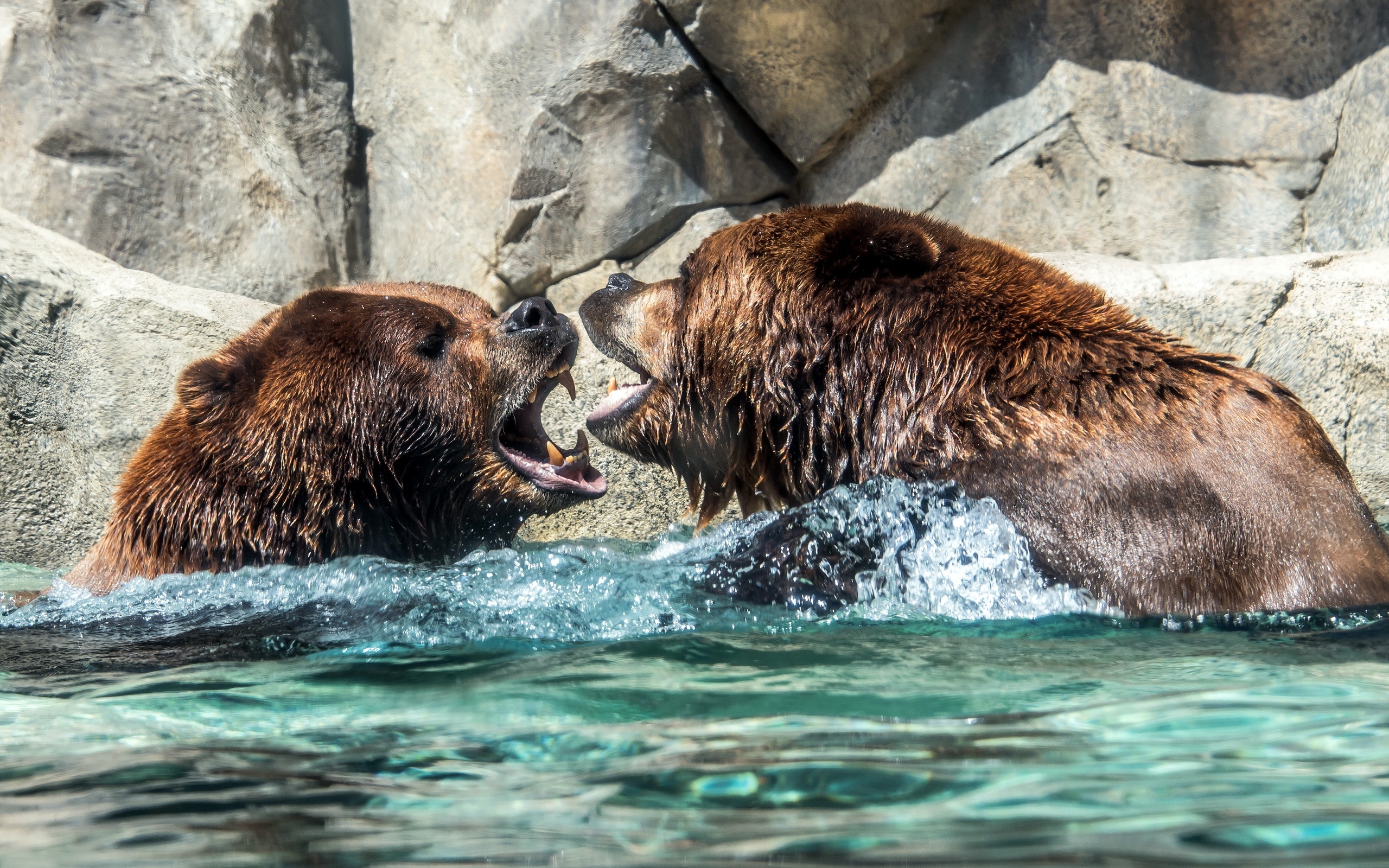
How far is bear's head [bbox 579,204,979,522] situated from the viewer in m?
3.84

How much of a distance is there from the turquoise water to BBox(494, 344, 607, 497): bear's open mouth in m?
0.47

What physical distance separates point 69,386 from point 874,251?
14.7 ft

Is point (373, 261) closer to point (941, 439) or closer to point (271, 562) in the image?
point (271, 562)

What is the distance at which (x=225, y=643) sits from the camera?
3.36m

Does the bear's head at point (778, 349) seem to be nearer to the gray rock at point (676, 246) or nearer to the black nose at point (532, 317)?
the black nose at point (532, 317)

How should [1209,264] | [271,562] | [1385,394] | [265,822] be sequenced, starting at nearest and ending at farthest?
1. [265,822]
2. [271,562]
3. [1385,394]
4. [1209,264]

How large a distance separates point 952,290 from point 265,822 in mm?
2665

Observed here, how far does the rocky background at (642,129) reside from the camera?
877cm

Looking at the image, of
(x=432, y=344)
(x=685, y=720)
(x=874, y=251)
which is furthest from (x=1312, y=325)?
(x=685, y=720)

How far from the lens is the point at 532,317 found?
176 inches

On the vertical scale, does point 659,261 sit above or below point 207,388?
above

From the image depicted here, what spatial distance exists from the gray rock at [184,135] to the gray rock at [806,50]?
10.3 feet

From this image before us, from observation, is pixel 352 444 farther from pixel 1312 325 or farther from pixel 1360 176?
pixel 1360 176

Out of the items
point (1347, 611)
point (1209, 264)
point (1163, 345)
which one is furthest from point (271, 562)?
point (1209, 264)
